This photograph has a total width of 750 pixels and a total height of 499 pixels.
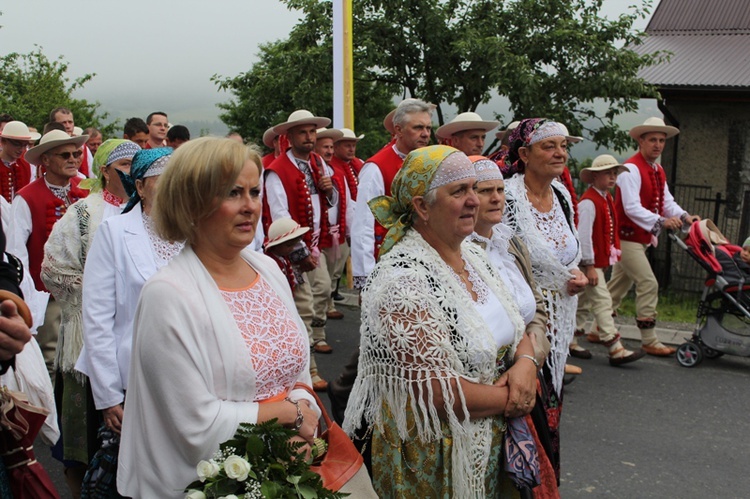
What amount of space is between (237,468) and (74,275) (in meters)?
2.51

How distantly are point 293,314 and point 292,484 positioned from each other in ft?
1.86

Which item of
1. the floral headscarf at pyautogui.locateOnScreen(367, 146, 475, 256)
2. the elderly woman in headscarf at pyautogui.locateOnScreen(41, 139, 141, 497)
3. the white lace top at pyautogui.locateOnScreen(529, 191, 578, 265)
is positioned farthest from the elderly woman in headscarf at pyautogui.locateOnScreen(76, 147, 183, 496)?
the white lace top at pyautogui.locateOnScreen(529, 191, 578, 265)

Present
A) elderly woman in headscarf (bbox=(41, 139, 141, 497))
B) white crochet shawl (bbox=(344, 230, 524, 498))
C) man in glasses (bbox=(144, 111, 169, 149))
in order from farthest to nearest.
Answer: man in glasses (bbox=(144, 111, 169, 149)), elderly woman in headscarf (bbox=(41, 139, 141, 497)), white crochet shawl (bbox=(344, 230, 524, 498))

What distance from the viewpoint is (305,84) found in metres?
12.1

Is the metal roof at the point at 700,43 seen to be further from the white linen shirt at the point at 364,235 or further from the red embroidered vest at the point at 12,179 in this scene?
the red embroidered vest at the point at 12,179

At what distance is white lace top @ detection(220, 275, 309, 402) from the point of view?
96.9 inches

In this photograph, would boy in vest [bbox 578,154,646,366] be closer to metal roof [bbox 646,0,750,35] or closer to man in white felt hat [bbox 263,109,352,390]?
man in white felt hat [bbox 263,109,352,390]

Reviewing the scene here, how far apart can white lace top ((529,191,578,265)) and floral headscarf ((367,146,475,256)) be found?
169 cm

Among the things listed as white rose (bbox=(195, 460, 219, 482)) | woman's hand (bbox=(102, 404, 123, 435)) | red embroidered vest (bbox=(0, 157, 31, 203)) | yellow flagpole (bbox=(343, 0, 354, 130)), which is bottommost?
woman's hand (bbox=(102, 404, 123, 435))

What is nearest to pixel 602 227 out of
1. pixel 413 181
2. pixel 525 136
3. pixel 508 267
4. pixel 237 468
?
pixel 525 136

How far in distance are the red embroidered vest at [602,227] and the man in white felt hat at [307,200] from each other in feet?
8.05

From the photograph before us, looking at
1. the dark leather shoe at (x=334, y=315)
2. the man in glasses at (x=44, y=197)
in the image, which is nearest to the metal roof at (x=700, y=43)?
the dark leather shoe at (x=334, y=315)

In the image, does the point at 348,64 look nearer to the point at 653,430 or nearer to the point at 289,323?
the point at 653,430

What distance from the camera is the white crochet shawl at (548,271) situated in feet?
15.2
